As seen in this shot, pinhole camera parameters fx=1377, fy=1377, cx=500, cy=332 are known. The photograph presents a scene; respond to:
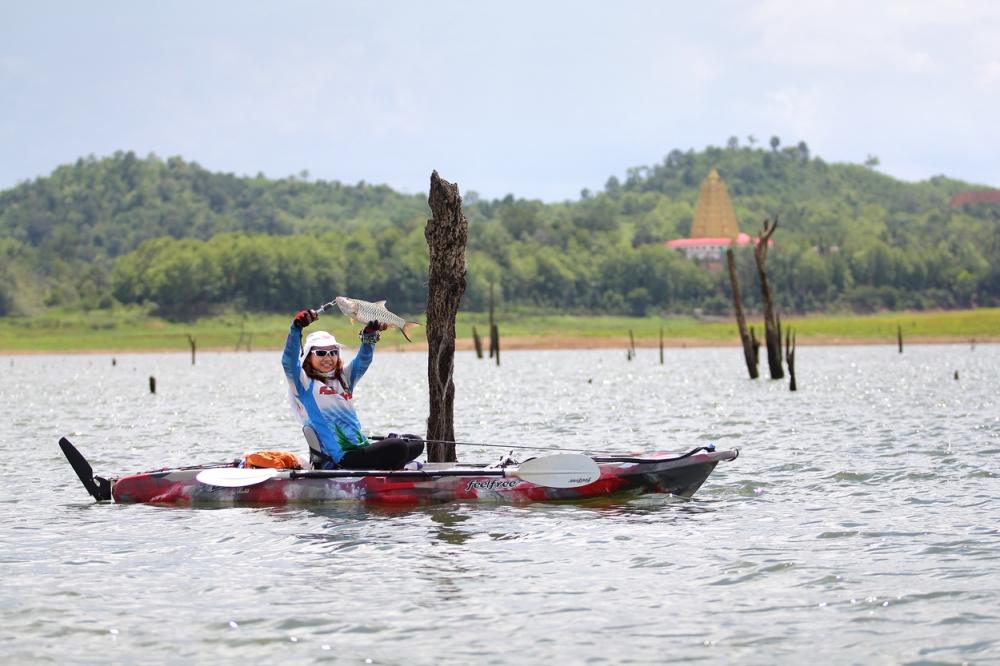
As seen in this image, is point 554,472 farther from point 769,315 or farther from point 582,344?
point 582,344

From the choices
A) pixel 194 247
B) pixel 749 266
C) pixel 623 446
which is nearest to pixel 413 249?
pixel 194 247

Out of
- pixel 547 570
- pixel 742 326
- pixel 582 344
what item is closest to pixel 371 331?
pixel 547 570

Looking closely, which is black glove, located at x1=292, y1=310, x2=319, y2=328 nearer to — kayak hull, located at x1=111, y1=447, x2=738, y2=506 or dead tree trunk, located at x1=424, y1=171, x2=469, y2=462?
kayak hull, located at x1=111, y1=447, x2=738, y2=506

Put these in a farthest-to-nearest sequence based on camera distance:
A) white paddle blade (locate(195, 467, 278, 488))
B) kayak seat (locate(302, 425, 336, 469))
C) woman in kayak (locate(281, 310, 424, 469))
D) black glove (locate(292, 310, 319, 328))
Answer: white paddle blade (locate(195, 467, 278, 488)) → kayak seat (locate(302, 425, 336, 469)) → woman in kayak (locate(281, 310, 424, 469)) → black glove (locate(292, 310, 319, 328))

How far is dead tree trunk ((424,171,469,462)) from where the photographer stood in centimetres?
1942

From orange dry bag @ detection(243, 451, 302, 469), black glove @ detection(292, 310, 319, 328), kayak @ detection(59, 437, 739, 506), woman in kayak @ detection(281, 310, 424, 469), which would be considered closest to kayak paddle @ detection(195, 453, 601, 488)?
kayak @ detection(59, 437, 739, 506)

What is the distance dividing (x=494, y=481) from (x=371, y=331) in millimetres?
2427

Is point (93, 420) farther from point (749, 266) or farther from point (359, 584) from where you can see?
point (749, 266)

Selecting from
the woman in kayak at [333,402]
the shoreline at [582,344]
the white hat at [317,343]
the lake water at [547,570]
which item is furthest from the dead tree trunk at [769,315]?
the shoreline at [582,344]

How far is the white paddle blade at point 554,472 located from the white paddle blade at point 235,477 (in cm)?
308

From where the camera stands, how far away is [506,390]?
5041 centimetres

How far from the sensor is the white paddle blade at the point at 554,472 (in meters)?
17.0

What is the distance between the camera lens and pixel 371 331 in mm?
16500

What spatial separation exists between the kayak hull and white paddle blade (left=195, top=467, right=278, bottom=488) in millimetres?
79
